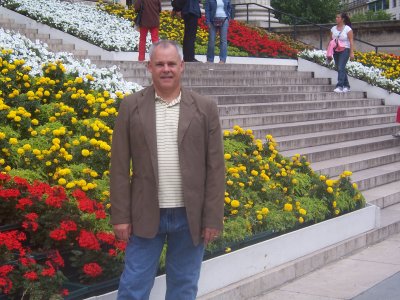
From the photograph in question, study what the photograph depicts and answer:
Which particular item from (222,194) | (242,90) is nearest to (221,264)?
(222,194)

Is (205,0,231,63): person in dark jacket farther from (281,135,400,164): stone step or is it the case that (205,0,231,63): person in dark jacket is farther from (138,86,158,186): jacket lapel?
(138,86,158,186): jacket lapel

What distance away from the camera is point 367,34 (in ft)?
A: 86.7

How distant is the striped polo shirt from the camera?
4.39 metres

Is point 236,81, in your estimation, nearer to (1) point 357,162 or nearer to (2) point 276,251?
(1) point 357,162

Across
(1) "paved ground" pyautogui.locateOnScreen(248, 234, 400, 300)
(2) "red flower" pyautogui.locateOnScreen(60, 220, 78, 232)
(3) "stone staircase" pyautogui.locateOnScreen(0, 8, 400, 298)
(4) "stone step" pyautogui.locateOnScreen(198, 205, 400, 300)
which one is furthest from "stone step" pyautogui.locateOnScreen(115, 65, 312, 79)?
(2) "red flower" pyautogui.locateOnScreen(60, 220, 78, 232)

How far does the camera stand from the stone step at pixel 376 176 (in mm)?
10523

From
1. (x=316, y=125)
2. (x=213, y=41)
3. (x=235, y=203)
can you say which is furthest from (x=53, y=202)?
(x=213, y=41)

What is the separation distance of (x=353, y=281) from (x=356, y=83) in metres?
10.2

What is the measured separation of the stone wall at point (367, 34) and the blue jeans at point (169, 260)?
2192cm

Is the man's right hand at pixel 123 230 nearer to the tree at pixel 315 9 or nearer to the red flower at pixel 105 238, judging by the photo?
the red flower at pixel 105 238

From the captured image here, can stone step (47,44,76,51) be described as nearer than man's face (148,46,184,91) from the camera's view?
No

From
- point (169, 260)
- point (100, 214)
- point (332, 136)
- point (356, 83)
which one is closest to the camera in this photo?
point (169, 260)

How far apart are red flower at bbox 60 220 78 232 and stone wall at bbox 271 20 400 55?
69.5 ft

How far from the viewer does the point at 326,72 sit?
55.0 ft
